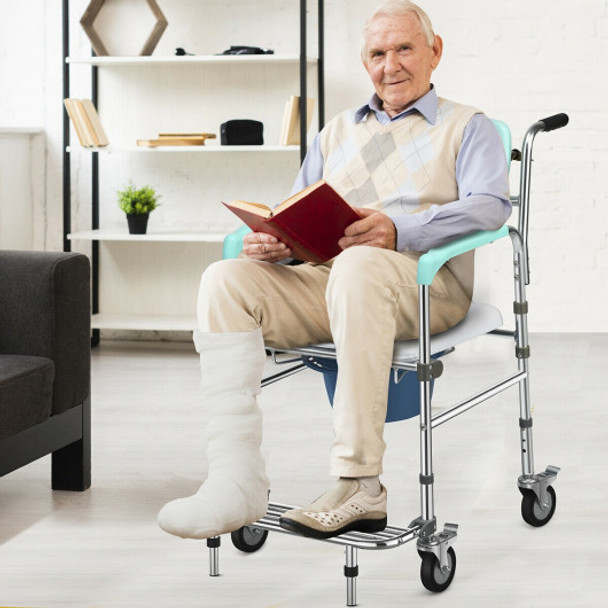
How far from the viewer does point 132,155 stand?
16.1 feet

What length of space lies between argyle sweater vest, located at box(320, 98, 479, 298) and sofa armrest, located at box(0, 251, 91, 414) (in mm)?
648

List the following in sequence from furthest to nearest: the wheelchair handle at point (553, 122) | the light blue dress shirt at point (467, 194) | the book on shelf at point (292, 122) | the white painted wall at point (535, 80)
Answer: the white painted wall at point (535, 80), the book on shelf at point (292, 122), the wheelchair handle at point (553, 122), the light blue dress shirt at point (467, 194)

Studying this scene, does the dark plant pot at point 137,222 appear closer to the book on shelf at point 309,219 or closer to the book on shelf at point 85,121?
the book on shelf at point 85,121

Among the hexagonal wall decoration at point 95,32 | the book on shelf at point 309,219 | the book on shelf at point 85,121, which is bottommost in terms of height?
the book on shelf at point 309,219

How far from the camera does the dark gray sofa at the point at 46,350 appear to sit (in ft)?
7.81

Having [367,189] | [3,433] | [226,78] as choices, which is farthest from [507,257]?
[3,433]

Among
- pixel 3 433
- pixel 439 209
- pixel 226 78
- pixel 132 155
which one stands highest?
pixel 226 78

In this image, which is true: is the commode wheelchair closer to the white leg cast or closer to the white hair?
the white leg cast

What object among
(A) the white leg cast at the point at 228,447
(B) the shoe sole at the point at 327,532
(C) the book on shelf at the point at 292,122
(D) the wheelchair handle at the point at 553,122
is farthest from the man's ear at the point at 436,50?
(C) the book on shelf at the point at 292,122

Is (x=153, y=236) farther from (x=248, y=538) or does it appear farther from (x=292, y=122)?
(x=248, y=538)

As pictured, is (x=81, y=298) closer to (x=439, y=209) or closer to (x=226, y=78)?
(x=439, y=209)

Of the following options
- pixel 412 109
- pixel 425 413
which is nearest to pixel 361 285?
pixel 425 413

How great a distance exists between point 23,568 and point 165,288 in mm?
2867

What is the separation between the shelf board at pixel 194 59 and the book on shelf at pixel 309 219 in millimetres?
2416
